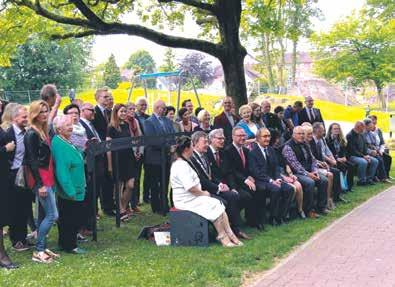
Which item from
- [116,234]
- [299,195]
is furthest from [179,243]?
[299,195]

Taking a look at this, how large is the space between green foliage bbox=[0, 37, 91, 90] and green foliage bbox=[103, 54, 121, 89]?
26697 millimetres

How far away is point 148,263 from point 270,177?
3.54m

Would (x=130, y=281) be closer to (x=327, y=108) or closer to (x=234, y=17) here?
(x=234, y=17)

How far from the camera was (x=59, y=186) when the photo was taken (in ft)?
24.4

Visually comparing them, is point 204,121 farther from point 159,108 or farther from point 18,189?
point 18,189

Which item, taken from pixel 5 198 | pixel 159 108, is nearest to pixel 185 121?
pixel 159 108

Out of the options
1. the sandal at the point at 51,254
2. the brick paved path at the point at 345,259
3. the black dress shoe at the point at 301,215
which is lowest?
the black dress shoe at the point at 301,215

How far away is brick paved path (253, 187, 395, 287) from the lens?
642 centimetres

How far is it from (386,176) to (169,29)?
31.9 feet

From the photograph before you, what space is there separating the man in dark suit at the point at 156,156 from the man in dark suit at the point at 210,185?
179cm

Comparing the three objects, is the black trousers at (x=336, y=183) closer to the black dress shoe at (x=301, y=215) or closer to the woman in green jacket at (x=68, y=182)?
the black dress shoe at (x=301, y=215)

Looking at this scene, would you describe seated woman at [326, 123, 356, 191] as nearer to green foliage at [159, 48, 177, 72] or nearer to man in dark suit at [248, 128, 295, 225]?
Result: man in dark suit at [248, 128, 295, 225]

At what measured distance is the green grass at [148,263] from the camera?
20.6 ft

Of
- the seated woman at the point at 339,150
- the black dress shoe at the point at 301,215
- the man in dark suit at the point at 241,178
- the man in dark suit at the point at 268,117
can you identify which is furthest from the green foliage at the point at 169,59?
the man in dark suit at the point at 241,178
